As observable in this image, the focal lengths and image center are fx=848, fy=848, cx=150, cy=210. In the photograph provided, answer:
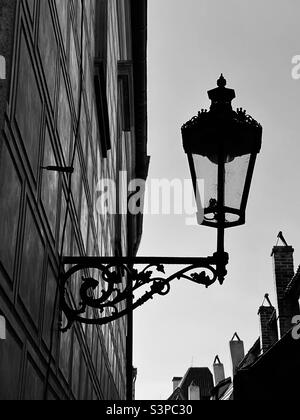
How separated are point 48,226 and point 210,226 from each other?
95cm

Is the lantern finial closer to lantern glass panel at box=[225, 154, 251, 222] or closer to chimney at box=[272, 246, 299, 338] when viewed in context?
lantern glass panel at box=[225, 154, 251, 222]

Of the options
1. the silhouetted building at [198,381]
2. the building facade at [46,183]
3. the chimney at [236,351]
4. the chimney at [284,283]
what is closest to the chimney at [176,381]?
the silhouetted building at [198,381]

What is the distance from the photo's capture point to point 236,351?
33.2m

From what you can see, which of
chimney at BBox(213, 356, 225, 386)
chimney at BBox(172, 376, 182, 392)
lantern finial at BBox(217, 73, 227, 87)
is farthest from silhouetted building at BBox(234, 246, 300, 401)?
chimney at BBox(172, 376, 182, 392)

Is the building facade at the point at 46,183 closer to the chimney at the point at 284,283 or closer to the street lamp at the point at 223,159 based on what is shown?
the street lamp at the point at 223,159

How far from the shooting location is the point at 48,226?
4949mm

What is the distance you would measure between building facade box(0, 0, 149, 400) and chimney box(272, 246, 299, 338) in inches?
622

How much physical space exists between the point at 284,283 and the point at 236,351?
26.9 ft

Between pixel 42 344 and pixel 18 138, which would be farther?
pixel 42 344

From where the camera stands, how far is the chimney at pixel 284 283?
951 inches

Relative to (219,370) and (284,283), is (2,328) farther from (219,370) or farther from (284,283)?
(219,370)

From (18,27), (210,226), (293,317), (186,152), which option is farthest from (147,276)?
(293,317)

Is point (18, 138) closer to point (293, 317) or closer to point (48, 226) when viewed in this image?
point (48, 226)

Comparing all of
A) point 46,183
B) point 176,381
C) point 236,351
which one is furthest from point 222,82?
point 176,381
